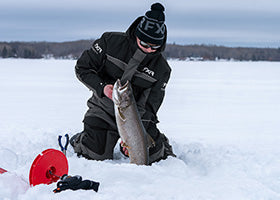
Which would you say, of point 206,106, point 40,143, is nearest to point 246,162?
point 40,143

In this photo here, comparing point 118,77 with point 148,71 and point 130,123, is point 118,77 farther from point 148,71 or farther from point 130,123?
point 130,123

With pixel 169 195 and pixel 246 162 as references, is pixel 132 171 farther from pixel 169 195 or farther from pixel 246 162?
pixel 246 162

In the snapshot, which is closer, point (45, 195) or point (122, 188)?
point (45, 195)

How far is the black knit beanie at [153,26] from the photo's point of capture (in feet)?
12.1

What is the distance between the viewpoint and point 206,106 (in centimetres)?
897

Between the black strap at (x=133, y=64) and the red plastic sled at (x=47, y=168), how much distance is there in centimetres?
150

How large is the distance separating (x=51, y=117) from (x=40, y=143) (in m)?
2.37

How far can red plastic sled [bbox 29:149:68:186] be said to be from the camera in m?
2.58

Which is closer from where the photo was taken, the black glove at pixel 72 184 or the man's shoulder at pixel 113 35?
the black glove at pixel 72 184

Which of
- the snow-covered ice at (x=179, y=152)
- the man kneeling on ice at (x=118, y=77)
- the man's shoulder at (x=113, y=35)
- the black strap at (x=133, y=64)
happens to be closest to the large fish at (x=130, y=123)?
the snow-covered ice at (x=179, y=152)

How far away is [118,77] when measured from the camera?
4078 millimetres

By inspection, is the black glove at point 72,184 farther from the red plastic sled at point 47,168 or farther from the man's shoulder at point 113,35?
the man's shoulder at point 113,35

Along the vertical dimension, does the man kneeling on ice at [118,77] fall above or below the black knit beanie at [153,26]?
below

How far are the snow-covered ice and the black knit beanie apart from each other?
55.6 inches
